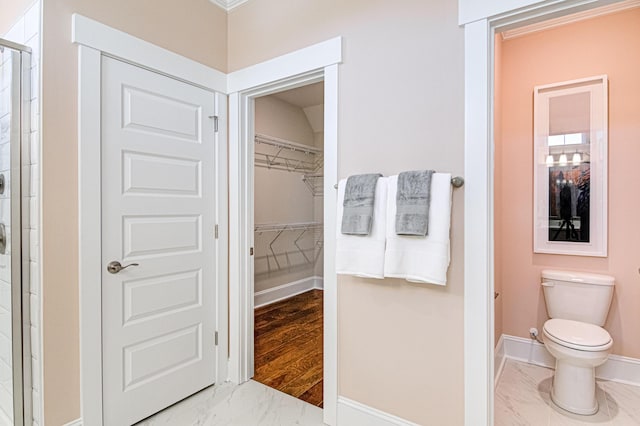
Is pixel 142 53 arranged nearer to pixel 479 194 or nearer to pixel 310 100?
pixel 479 194

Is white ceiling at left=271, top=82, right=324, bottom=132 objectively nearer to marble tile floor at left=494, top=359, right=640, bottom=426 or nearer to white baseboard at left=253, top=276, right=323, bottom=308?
white baseboard at left=253, top=276, right=323, bottom=308

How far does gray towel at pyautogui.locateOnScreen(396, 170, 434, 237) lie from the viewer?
147 cm

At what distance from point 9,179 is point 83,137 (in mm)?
386

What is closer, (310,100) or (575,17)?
(575,17)

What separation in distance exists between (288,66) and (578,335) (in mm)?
2407

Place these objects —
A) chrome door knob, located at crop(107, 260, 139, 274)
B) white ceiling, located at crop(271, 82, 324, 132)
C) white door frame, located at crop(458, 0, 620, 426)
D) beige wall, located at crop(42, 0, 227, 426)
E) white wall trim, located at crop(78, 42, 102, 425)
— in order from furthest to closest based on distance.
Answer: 1. white ceiling, located at crop(271, 82, 324, 132)
2. chrome door knob, located at crop(107, 260, 139, 274)
3. white wall trim, located at crop(78, 42, 102, 425)
4. beige wall, located at crop(42, 0, 227, 426)
5. white door frame, located at crop(458, 0, 620, 426)

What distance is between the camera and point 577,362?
194cm

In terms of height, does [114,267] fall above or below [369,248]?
below

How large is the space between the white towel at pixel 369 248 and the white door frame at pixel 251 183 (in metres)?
0.18

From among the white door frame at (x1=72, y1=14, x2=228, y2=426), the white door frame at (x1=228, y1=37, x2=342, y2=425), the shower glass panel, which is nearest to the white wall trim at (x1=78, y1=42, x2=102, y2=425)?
the white door frame at (x1=72, y1=14, x2=228, y2=426)

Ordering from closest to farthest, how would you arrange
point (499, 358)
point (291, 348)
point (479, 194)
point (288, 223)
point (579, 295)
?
point (479, 194) < point (579, 295) < point (499, 358) < point (291, 348) < point (288, 223)

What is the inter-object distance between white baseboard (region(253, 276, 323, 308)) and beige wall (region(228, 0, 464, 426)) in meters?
2.38

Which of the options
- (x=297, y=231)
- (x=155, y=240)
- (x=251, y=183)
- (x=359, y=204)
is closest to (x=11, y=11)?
(x=155, y=240)

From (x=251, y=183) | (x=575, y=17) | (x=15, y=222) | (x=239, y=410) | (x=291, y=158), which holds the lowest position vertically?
(x=239, y=410)
